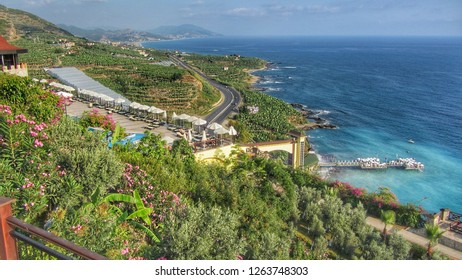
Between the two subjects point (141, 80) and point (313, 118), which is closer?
point (313, 118)

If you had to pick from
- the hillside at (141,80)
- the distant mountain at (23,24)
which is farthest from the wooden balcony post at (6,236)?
the distant mountain at (23,24)

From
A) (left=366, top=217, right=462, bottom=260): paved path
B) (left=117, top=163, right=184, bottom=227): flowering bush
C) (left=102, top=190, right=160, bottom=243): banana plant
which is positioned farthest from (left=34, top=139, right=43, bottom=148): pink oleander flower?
(left=366, top=217, right=462, bottom=260): paved path

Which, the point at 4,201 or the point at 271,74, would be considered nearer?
the point at 4,201

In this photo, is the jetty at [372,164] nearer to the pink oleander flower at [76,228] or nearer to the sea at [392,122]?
the sea at [392,122]

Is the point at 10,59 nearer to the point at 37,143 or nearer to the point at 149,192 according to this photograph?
the point at 37,143

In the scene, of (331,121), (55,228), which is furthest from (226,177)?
(331,121)

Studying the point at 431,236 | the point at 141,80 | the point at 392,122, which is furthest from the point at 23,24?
the point at 431,236
